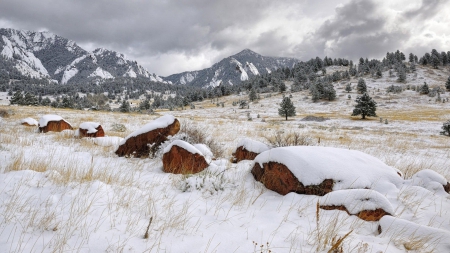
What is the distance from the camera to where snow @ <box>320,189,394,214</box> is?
307 centimetres

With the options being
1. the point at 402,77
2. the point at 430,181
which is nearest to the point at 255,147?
the point at 430,181

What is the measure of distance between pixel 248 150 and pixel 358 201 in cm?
367

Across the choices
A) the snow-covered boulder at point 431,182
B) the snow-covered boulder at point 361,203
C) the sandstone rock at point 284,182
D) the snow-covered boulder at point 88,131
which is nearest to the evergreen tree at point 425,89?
the snow-covered boulder at point 431,182

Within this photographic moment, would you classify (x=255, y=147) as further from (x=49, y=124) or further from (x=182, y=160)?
(x=49, y=124)

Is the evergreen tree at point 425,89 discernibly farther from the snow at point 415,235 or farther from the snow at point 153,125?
the snow at point 415,235

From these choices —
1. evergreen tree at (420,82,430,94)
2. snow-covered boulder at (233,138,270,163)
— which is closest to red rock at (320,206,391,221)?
snow-covered boulder at (233,138,270,163)

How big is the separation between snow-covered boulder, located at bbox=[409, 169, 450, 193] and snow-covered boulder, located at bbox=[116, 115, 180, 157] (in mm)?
6363

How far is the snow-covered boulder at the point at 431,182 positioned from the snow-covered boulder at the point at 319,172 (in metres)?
0.51

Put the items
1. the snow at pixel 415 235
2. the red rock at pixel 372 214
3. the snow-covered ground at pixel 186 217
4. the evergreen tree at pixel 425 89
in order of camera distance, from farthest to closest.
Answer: the evergreen tree at pixel 425 89 < the red rock at pixel 372 214 < the snow at pixel 415 235 < the snow-covered ground at pixel 186 217

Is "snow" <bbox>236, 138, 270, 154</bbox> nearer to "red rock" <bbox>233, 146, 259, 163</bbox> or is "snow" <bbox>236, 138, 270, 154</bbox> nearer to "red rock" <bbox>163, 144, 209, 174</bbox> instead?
"red rock" <bbox>233, 146, 259, 163</bbox>

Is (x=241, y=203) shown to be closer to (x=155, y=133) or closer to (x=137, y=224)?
(x=137, y=224)

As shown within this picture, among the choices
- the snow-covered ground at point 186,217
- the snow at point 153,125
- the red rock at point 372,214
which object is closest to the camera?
the snow-covered ground at point 186,217

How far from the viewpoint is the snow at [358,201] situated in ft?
10.1

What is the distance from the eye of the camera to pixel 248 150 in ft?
21.6
